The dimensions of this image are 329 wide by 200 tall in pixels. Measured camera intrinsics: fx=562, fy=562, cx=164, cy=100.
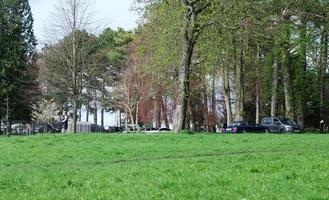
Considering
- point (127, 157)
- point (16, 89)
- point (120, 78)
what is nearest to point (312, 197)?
point (127, 157)

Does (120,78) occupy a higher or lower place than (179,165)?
higher

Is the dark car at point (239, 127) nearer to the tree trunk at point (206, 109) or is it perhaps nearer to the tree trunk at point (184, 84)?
the tree trunk at point (206, 109)

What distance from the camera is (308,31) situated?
32.1 m

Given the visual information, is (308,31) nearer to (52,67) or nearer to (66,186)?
(66,186)

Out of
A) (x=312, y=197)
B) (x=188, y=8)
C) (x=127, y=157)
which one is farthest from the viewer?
(x=188, y=8)

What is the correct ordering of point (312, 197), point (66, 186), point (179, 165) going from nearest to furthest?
point (312, 197) < point (66, 186) < point (179, 165)

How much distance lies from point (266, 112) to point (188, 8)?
146 ft

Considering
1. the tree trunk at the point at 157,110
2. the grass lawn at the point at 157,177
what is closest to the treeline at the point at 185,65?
the tree trunk at the point at 157,110

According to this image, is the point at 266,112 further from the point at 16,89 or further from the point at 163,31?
the point at 163,31

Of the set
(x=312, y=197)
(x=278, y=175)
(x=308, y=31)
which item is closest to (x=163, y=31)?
(x=308, y=31)

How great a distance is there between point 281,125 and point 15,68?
111 feet

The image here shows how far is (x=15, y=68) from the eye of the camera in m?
69.4

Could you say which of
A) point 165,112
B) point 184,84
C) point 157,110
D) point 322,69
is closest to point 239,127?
point 322,69

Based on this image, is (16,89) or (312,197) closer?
(312,197)
